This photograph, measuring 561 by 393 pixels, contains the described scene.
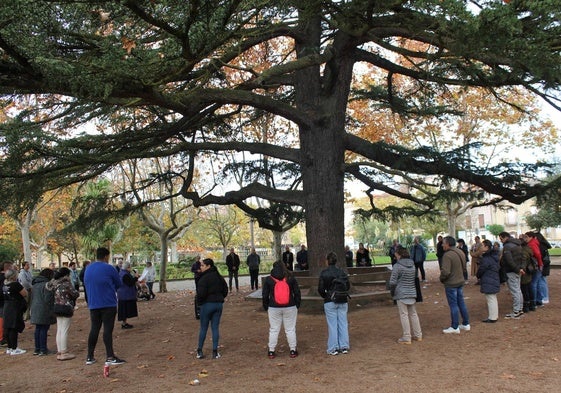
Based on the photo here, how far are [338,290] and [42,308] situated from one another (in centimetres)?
514

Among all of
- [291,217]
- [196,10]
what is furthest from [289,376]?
[291,217]

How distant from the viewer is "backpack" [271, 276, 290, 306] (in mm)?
7102

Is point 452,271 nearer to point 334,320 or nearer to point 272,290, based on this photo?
point 334,320

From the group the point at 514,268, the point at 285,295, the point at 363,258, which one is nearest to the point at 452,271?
the point at 514,268

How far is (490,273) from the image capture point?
868 cm

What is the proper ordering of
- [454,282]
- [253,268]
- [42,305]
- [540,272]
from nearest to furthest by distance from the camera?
1. [454,282]
2. [42,305]
3. [540,272]
4. [253,268]

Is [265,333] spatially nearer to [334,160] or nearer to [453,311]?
[453,311]

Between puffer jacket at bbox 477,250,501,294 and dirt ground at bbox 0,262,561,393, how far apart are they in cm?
63

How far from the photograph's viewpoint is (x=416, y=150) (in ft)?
37.6

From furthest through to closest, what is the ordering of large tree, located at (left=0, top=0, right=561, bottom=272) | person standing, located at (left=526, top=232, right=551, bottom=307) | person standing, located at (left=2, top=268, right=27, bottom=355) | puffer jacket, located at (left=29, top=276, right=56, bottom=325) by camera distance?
person standing, located at (left=526, top=232, right=551, bottom=307) < person standing, located at (left=2, top=268, right=27, bottom=355) < puffer jacket, located at (left=29, top=276, right=56, bottom=325) < large tree, located at (left=0, top=0, right=561, bottom=272)

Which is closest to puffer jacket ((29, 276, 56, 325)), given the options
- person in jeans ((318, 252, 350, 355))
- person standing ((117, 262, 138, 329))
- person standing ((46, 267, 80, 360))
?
person standing ((46, 267, 80, 360))

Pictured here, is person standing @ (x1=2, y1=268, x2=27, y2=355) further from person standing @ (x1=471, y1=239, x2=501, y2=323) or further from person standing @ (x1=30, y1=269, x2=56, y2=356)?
person standing @ (x1=471, y1=239, x2=501, y2=323)

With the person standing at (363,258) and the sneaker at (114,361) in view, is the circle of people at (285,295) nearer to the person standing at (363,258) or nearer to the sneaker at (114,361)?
the sneaker at (114,361)

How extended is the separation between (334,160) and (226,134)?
3552 millimetres
